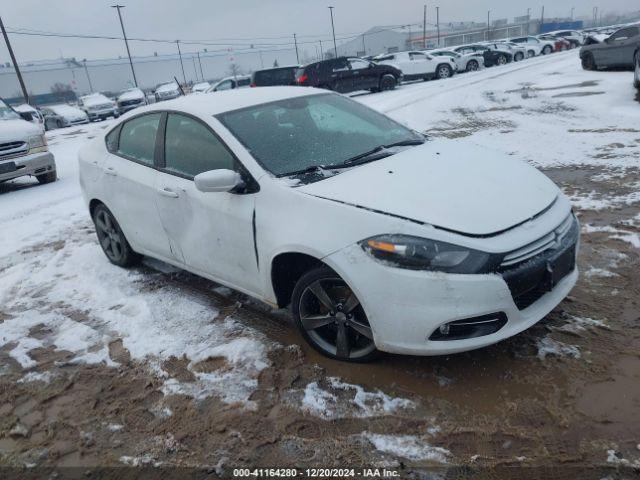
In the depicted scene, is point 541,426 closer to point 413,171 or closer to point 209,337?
Answer: point 413,171

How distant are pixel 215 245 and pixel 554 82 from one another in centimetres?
1623

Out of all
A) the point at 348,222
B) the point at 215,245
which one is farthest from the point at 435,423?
the point at 215,245

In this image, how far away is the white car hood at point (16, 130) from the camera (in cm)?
936

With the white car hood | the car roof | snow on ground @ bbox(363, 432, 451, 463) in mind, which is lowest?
snow on ground @ bbox(363, 432, 451, 463)

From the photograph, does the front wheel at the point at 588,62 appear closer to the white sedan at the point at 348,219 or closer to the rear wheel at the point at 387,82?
the rear wheel at the point at 387,82

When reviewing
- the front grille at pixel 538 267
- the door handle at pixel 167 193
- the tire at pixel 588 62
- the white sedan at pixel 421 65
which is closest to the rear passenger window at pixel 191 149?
the door handle at pixel 167 193

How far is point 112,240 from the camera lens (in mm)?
5141

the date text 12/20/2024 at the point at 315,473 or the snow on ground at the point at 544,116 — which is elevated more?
the date text 12/20/2024 at the point at 315,473

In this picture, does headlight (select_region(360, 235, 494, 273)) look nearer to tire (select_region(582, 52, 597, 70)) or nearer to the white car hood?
the white car hood

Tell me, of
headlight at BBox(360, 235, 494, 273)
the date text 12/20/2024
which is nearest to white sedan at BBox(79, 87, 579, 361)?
headlight at BBox(360, 235, 494, 273)

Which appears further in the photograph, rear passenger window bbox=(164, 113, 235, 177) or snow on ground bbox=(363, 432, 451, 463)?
rear passenger window bbox=(164, 113, 235, 177)

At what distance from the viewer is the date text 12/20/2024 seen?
2398 mm

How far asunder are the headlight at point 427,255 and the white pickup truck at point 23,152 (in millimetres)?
8998

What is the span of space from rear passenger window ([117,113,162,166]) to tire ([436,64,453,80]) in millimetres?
23722
